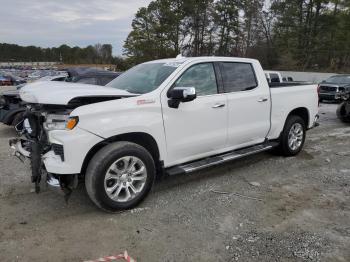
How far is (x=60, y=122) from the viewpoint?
12.5 ft

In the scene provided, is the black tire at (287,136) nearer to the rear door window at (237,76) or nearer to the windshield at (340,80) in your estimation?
the rear door window at (237,76)

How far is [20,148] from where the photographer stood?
4438 mm

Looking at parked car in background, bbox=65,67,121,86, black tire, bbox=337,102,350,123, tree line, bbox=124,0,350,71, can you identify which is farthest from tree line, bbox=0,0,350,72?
parked car in background, bbox=65,67,121,86

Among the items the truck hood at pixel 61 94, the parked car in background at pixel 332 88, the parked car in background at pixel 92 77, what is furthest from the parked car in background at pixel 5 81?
the truck hood at pixel 61 94

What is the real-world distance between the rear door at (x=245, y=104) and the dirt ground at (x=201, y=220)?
0.63 metres

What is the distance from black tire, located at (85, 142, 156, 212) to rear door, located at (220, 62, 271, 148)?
1.59m

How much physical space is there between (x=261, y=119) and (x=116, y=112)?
2.67 m

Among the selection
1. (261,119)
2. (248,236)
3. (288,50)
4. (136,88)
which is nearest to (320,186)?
(261,119)

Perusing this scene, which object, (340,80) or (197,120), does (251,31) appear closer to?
(340,80)

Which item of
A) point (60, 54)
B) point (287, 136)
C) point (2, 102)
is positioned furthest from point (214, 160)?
point (60, 54)

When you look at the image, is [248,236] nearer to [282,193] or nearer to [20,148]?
[282,193]

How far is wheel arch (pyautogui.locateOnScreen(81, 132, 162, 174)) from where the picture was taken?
3975mm

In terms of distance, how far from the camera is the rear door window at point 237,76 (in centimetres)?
513

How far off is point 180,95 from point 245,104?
57.9 inches
